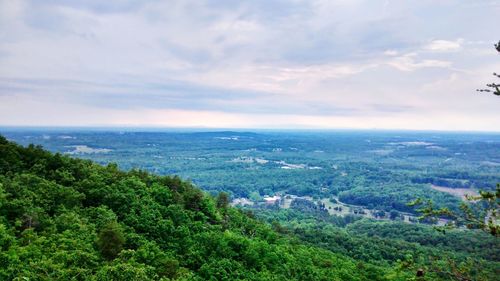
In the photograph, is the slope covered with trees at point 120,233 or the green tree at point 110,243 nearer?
the slope covered with trees at point 120,233

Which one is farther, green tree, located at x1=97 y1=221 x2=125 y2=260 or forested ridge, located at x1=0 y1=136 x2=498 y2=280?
green tree, located at x1=97 y1=221 x2=125 y2=260

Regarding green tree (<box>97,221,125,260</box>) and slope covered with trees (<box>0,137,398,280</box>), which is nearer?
slope covered with trees (<box>0,137,398,280</box>)

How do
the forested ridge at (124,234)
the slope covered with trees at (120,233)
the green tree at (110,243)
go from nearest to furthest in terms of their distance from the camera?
the forested ridge at (124,234), the slope covered with trees at (120,233), the green tree at (110,243)

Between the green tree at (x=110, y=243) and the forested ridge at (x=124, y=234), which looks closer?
the forested ridge at (x=124, y=234)

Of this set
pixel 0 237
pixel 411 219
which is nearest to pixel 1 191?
pixel 0 237

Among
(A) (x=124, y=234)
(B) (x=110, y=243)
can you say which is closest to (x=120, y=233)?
(B) (x=110, y=243)

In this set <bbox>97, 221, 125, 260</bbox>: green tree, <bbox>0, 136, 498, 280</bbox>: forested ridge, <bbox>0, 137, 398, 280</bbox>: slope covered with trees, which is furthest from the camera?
<bbox>97, 221, 125, 260</bbox>: green tree

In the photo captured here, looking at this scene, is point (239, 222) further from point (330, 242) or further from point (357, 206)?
point (357, 206)

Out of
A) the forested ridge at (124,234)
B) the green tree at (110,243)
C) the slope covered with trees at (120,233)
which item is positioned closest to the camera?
the forested ridge at (124,234)

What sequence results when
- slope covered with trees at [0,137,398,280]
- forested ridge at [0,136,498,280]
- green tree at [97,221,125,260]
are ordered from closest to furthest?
forested ridge at [0,136,498,280], slope covered with trees at [0,137,398,280], green tree at [97,221,125,260]
